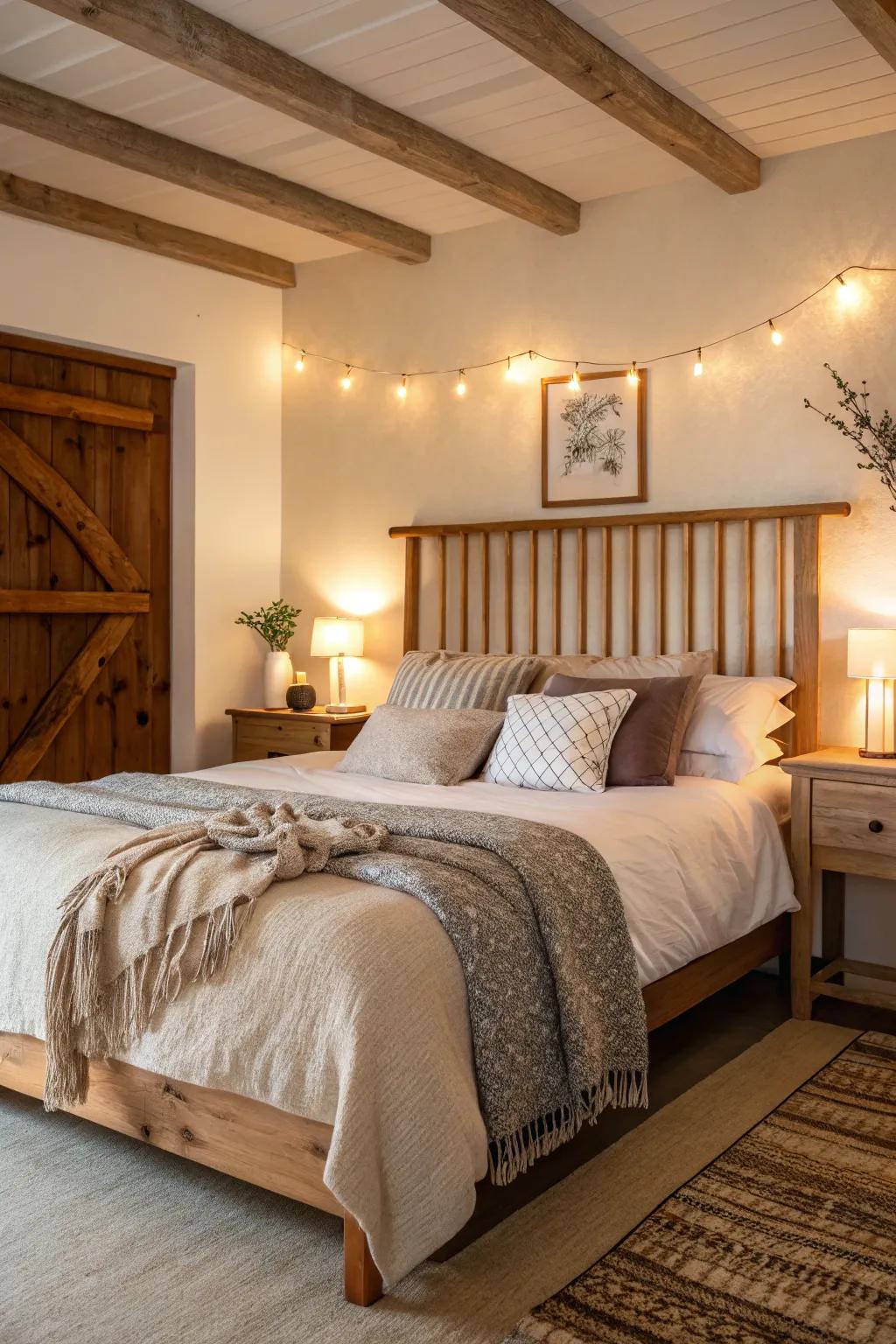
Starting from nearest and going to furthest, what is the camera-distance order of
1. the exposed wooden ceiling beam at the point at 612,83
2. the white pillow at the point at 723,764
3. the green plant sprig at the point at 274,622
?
the exposed wooden ceiling beam at the point at 612,83, the white pillow at the point at 723,764, the green plant sprig at the point at 274,622

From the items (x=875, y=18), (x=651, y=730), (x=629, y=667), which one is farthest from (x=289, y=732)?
(x=875, y=18)

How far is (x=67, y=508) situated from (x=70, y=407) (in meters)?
0.39

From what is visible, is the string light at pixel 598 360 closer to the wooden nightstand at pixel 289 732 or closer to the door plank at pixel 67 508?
the door plank at pixel 67 508

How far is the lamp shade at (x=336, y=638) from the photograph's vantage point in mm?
4871

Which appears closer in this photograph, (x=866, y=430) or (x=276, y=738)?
(x=866, y=430)

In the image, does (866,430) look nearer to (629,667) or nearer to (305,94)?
(629,667)

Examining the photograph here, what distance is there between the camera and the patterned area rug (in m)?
1.97

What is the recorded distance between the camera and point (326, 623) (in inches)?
192

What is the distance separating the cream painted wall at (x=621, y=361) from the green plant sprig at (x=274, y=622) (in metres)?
0.12

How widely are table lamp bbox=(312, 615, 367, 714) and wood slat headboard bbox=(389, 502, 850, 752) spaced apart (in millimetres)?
228

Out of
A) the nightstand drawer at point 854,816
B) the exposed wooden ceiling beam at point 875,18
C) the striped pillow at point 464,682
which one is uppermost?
the exposed wooden ceiling beam at point 875,18

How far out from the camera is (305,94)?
3271mm

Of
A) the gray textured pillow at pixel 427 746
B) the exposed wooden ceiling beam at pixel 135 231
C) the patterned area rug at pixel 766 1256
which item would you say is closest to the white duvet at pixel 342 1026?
the patterned area rug at pixel 766 1256

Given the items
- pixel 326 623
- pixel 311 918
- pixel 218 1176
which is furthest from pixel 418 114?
pixel 218 1176
